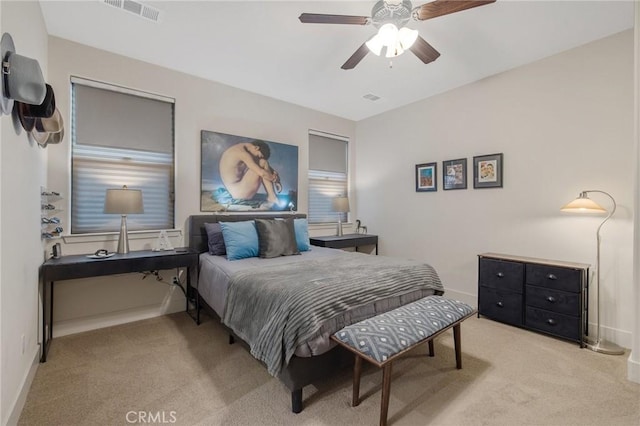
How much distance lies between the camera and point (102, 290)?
301 cm

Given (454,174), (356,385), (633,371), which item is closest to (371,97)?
(454,174)

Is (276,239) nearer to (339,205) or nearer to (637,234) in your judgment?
(339,205)

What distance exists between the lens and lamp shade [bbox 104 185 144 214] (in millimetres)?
2742

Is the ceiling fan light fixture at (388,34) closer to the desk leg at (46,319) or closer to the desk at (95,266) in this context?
the desk at (95,266)

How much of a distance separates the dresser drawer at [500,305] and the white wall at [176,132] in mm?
3322

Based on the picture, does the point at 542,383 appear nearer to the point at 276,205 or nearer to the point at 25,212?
the point at 276,205

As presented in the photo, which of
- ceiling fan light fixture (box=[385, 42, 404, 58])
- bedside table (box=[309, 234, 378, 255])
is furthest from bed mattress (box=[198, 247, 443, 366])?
ceiling fan light fixture (box=[385, 42, 404, 58])

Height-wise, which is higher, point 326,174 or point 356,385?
point 326,174

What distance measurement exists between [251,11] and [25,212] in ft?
7.30

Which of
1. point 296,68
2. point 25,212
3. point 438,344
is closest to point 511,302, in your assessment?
point 438,344

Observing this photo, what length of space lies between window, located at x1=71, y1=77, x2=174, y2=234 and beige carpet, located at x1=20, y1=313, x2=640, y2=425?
123 cm

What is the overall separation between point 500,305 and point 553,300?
0.49 meters

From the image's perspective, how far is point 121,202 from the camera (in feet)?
9.07

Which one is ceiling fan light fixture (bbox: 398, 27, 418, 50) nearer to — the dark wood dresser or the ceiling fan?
the ceiling fan
